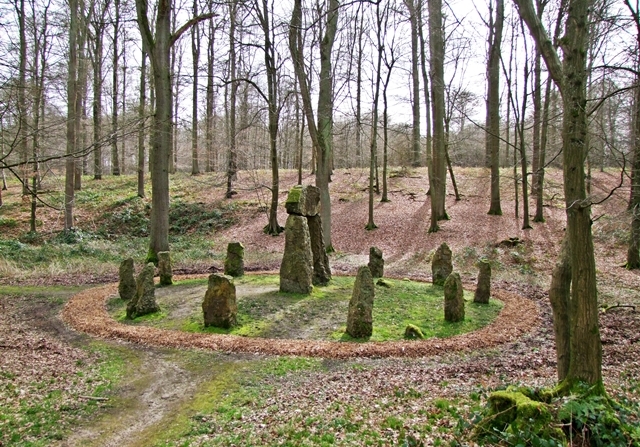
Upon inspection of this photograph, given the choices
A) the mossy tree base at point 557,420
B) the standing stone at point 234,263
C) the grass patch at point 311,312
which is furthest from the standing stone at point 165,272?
the mossy tree base at point 557,420

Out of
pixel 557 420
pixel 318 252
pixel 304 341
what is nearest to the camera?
pixel 557 420

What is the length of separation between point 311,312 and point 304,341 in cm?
190

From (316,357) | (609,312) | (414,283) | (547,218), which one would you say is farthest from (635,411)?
(547,218)

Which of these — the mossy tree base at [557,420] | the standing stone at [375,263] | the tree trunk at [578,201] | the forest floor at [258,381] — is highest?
the tree trunk at [578,201]

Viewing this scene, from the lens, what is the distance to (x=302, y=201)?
11859 mm

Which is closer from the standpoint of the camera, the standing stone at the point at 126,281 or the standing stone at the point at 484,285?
the standing stone at the point at 484,285

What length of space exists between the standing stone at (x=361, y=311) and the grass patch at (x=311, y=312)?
22 centimetres

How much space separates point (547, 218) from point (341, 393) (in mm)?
20300

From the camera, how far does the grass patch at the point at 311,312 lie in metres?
9.06

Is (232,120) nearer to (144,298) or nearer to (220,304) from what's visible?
Answer: (144,298)

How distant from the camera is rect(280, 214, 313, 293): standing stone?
1148 cm

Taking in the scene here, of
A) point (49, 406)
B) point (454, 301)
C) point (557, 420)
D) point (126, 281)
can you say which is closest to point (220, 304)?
point (49, 406)

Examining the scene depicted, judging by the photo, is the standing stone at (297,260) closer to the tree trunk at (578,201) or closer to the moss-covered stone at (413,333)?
the moss-covered stone at (413,333)

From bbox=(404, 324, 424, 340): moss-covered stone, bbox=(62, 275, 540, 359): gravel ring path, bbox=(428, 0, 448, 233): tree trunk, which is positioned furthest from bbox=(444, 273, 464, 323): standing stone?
bbox=(428, 0, 448, 233): tree trunk
